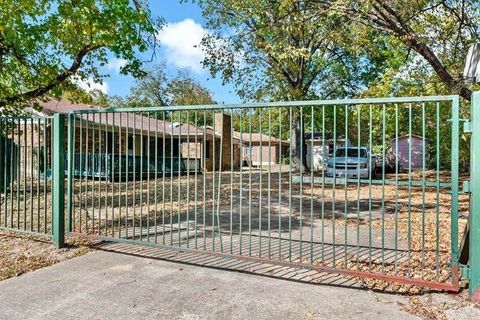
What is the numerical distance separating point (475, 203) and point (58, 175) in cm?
515

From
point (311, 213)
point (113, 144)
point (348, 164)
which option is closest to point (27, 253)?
point (113, 144)

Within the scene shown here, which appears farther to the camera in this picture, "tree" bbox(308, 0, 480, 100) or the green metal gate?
"tree" bbox(308, 0, 480, 100)

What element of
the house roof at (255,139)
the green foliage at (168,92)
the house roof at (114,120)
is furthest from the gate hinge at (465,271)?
the green foliage at (168,92)

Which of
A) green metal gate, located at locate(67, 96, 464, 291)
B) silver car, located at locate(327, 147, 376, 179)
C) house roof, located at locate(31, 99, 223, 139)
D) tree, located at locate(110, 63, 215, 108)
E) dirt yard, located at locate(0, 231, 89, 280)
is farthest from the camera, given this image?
tree, located at locate(110, 63, 215, 108)

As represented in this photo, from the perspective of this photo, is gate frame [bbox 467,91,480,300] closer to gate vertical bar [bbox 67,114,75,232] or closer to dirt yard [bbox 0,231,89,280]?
dirt yard [bbox 0,231,89,280]

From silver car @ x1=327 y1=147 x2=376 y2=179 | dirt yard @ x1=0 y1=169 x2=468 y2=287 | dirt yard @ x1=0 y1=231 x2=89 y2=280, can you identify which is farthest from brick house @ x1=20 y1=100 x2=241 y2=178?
silver car @ x1=327 y1=147 x2=376 y2=179

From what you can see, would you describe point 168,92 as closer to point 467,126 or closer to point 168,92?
point 168,92

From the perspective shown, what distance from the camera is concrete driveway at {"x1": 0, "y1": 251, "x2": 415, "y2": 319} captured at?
348 cm

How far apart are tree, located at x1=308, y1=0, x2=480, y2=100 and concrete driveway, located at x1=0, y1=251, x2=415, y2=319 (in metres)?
5.99

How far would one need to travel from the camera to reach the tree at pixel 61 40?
844 centimetres

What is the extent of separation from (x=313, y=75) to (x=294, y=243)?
18.7 metres

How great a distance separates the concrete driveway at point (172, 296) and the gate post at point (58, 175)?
972 mm

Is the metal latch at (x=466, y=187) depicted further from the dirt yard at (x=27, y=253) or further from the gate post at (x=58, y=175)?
the gate post at (x=58, y=175)

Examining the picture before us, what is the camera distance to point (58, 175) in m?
5.61
